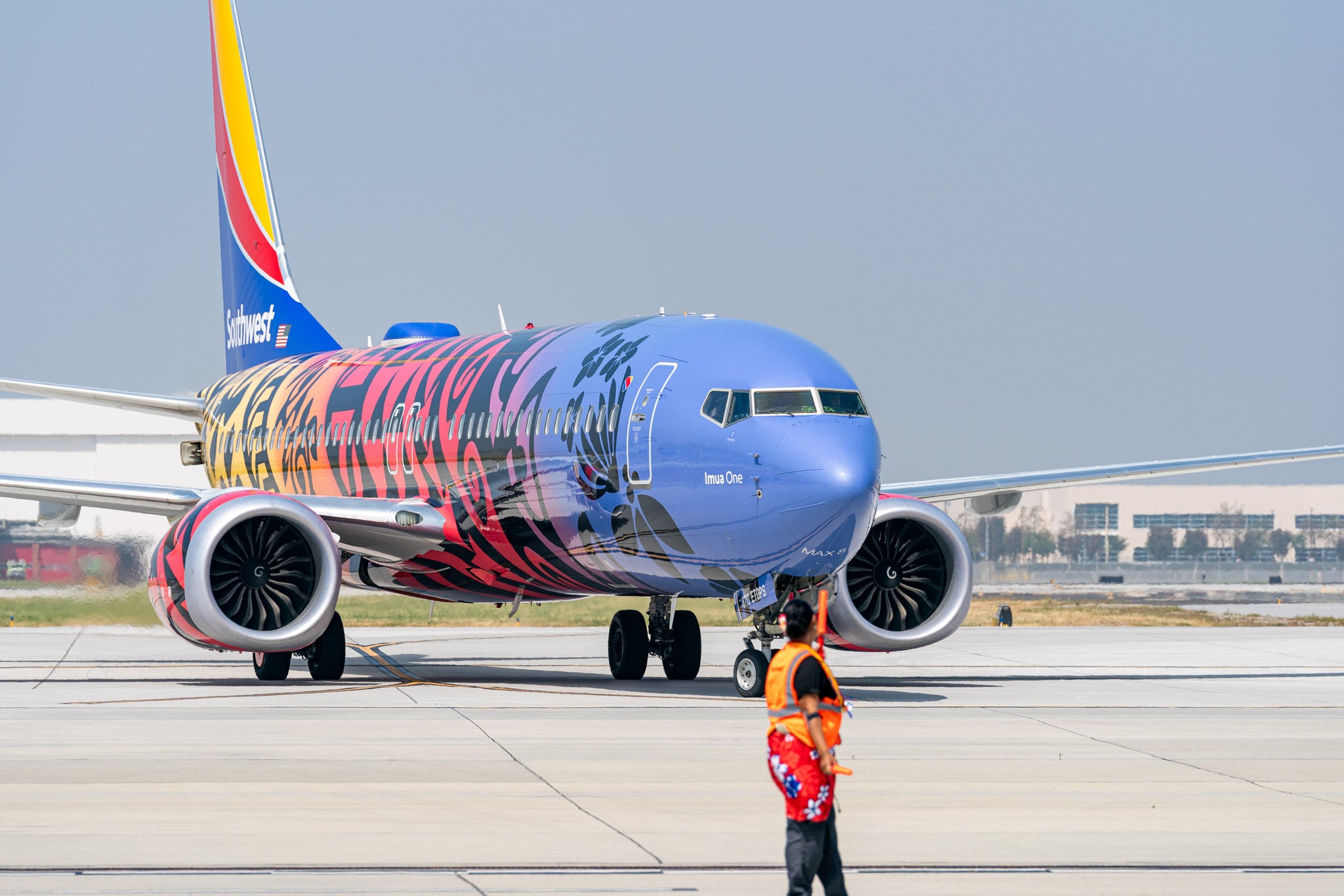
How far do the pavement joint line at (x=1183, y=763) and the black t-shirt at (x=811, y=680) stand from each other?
16.7ft

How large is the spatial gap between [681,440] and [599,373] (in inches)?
83.9

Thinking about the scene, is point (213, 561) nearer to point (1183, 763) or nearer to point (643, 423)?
point (643, 423)

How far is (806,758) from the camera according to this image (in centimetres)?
813

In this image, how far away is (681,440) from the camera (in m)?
19.1

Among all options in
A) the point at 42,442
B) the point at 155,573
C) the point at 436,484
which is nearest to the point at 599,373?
the point at 436,484

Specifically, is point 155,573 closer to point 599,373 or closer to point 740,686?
point 599,373

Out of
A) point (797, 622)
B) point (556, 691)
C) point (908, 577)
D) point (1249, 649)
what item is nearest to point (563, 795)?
point (797, 622)

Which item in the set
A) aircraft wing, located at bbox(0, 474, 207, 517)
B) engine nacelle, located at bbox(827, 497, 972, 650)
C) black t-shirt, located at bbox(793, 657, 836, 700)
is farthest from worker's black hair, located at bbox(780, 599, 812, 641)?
aircraft wing, located at bbox(0, 474, 207, 517)

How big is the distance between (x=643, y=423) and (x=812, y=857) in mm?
11859

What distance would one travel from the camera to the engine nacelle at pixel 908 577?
21766 millimetres

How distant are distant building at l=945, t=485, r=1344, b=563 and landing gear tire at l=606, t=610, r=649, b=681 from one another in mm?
132891

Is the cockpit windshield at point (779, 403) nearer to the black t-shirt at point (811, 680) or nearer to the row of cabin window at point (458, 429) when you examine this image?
the row of cabin window at point (458, 429)

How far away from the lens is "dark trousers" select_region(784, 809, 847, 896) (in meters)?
7.94

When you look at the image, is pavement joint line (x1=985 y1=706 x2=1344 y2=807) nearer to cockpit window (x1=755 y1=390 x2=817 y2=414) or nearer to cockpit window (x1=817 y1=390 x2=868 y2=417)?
cockpit window (x1=817 y1=390 x2=868 y2=417)
